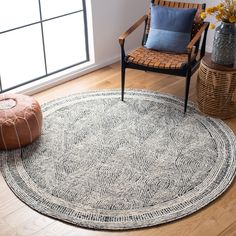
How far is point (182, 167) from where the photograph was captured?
111 inches

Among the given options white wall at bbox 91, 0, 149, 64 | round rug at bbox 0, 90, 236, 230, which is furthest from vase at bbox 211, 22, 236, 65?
white wall at bbox 91, 0, 149, 64

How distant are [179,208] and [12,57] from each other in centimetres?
214

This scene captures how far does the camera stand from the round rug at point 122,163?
2.52 meters

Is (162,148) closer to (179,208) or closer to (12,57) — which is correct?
(179,208)

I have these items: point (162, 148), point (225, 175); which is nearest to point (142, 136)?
point (162, 148)

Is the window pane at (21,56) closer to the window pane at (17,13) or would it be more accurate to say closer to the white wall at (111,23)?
the window pane at (17,13)

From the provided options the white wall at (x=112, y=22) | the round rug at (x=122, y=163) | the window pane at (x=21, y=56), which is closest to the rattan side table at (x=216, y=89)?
the round rug at (x=122, y=163)

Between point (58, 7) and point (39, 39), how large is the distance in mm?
354

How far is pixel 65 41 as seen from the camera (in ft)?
13.5

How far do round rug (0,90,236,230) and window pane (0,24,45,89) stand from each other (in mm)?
479

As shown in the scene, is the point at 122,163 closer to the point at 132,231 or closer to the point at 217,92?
the point at 132,231

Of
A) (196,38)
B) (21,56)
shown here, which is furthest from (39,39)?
(196,38)

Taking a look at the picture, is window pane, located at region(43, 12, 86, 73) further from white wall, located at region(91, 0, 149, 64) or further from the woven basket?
the woven basket

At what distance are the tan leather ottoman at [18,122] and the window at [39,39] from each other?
27.5 inches
